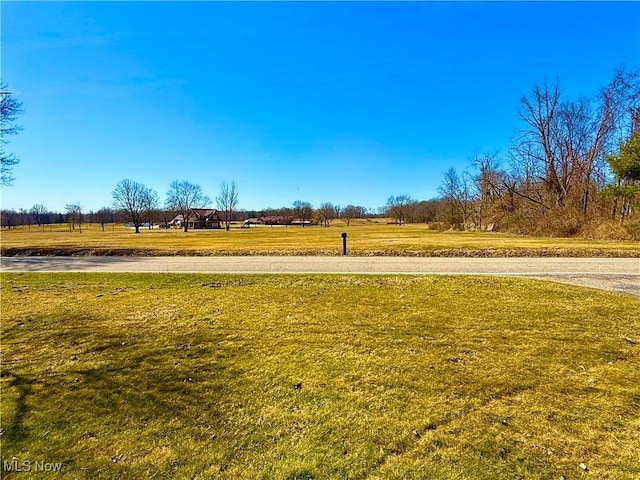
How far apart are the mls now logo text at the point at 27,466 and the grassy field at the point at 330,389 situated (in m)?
0.03

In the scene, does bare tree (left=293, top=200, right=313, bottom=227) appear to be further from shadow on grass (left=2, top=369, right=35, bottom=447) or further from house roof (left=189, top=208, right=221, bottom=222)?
shadow on grass (left=2, top=369, right=35, bottom=447)

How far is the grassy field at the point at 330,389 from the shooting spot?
250 centimetres

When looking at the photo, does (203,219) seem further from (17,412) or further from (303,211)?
(17,412)

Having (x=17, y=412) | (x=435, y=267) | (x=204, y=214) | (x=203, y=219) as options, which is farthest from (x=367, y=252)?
(x=204, y=214)

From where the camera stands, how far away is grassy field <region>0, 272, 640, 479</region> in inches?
98.3

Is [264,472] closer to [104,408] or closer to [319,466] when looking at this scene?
[319,466]

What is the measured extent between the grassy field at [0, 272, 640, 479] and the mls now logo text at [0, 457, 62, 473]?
3 centimetres

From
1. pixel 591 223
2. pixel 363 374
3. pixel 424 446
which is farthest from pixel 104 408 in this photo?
pixel 591 223

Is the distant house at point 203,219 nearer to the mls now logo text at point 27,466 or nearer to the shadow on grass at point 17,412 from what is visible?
the shadow on grass at point 17,412

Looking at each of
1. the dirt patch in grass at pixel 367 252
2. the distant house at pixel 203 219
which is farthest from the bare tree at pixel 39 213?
the dirt patch in grass at pixel 367 252

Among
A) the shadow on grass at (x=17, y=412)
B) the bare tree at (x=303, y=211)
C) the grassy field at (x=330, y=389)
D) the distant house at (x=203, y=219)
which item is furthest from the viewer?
the bare tree at (x=303, y=211)

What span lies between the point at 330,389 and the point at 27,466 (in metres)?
2.59

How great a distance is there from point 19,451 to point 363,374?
320 cm

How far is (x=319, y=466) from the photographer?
241 cm
